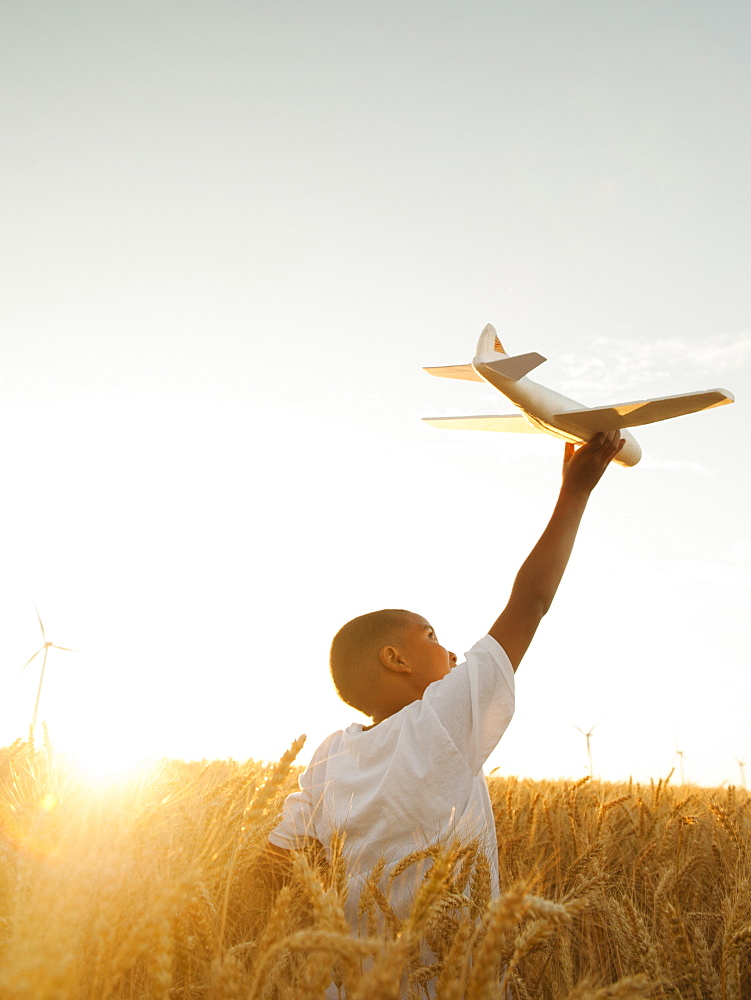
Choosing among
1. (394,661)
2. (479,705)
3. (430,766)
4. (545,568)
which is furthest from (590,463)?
(430,766)

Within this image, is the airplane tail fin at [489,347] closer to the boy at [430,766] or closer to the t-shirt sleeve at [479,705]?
the boy at [430,766]

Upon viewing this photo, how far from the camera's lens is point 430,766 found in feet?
8.46

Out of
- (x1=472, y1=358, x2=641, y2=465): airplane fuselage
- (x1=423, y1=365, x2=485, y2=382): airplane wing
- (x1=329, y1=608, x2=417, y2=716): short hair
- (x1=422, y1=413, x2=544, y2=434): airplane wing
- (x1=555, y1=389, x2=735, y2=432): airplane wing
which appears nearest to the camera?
(x1=329, y1=608, x2=417, y2=716): short hair

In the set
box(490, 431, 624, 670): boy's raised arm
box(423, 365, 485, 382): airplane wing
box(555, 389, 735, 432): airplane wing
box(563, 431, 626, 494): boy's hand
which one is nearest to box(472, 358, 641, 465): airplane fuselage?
box(555, 389, 735, 432): airplane wing

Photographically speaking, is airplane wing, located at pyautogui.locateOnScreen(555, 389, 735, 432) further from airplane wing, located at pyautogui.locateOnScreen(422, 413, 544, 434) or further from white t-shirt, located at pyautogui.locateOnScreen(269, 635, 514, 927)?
→ white t-shirt, located at pyautogui.locateOnScreen(269, 635, 514, 927)

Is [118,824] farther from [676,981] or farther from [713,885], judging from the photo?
[713,885]

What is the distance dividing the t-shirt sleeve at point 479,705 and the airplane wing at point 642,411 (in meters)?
3.04

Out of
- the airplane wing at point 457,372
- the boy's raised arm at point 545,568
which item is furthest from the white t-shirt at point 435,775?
the airplane wing at point 457,372

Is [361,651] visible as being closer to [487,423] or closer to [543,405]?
[543,405]

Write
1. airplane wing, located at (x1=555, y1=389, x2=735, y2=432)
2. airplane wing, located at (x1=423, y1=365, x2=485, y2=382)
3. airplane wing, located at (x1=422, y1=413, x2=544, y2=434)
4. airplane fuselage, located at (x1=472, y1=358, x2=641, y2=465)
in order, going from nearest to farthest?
airplane wing, located at (x1=555, y1=389, x2=735, y2=432) < airplane fuselage, located at (x1=472, y1=358, x2=641, y2=465) < airplane wing, located at (x1=422, y1=413, x2=544, y2=434) < airplane wing, located at (x1=423, y1=365, x2=485, y2=382)

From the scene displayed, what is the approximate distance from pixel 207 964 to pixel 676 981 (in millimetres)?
1150

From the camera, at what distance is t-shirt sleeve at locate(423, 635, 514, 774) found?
2570 millimetres

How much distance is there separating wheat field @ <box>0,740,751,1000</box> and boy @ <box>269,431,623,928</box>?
247 millimetres

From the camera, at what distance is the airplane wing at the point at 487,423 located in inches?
261
